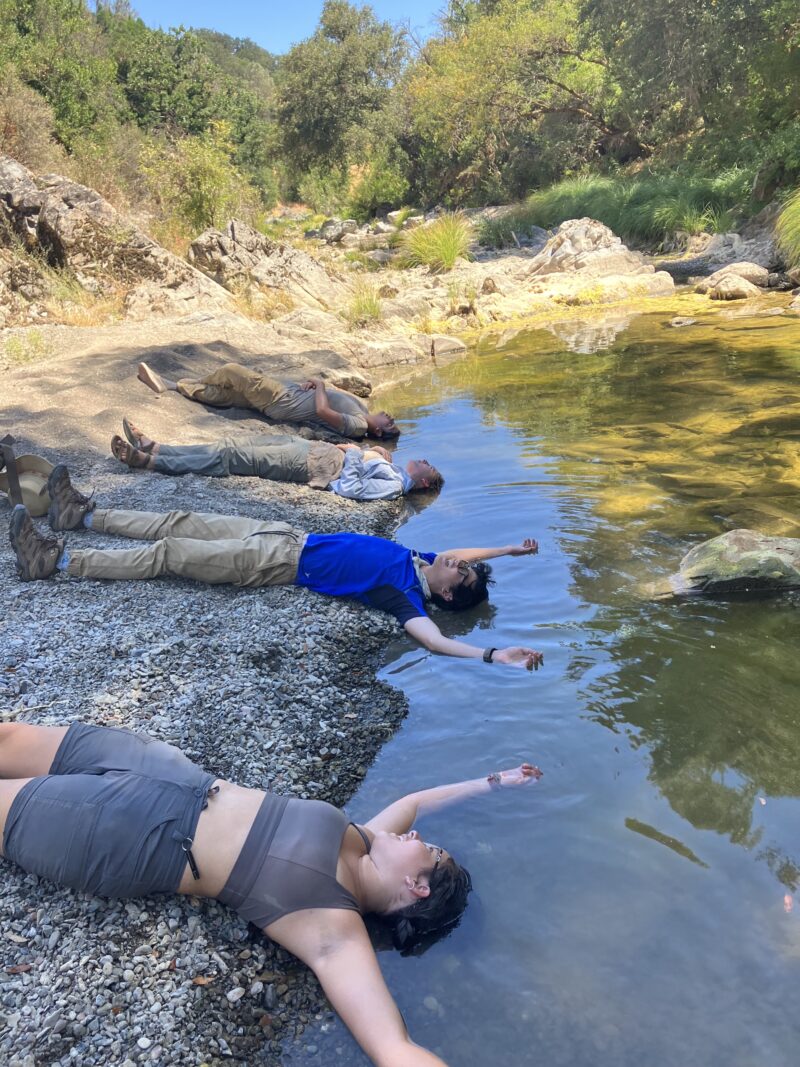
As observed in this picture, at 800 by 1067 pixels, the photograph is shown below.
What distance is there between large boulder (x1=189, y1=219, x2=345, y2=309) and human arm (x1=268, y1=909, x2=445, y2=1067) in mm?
15957

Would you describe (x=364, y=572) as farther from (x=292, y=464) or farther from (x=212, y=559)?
(x=292, y=464)

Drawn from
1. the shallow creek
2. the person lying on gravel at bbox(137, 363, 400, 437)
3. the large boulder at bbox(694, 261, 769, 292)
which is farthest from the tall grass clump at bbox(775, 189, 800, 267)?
the person lying on gravel at bbox(137, 363, 400, 437)

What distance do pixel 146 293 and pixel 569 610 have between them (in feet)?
40.0

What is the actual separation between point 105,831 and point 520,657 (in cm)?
279

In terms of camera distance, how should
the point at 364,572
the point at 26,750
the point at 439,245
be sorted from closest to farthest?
1. the point at 26,750
2. the point at 364,572
3. the point at 439,245

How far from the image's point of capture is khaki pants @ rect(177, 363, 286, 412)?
10.8 metres

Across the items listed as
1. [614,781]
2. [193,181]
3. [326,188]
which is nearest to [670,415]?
[614,781]

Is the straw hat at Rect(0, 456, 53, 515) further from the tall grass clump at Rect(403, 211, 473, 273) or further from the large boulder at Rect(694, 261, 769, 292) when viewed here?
the tall grass clump at Rect(403, 211, 473, 273)

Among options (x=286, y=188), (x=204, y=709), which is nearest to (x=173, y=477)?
(x=204, y=709)

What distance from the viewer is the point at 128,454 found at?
8.34 metres

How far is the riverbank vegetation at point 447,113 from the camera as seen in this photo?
19.5 m

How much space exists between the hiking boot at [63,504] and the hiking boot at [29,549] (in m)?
0.76

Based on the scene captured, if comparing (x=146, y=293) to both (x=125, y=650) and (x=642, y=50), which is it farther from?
(x=642, y=50)

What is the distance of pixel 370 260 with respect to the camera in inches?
1033
